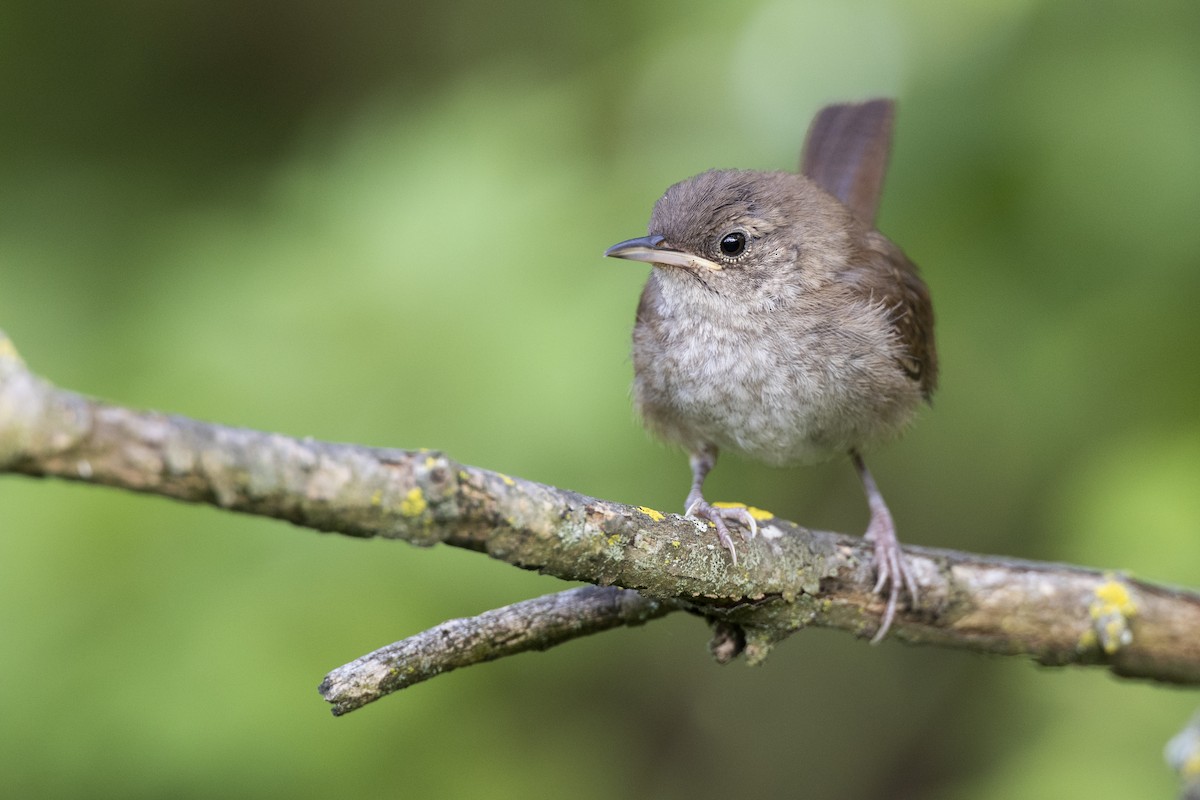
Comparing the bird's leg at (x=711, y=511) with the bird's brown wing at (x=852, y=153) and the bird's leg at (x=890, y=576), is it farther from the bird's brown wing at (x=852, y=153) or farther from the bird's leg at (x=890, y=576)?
the bird's brown wing at (x=852, y=153)

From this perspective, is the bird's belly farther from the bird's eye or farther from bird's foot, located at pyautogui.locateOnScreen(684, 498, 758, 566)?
bird's foot, located at pyautogui.locateOnScreen(684, 498, 758, 566)

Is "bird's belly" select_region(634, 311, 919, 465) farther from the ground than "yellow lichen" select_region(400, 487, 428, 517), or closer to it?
closer to it

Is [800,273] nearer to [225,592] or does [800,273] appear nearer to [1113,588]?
[1113,588]

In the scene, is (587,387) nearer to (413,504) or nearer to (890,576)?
(890,576)

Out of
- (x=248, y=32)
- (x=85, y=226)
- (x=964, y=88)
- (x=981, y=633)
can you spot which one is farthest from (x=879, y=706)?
(x=248, y=32)

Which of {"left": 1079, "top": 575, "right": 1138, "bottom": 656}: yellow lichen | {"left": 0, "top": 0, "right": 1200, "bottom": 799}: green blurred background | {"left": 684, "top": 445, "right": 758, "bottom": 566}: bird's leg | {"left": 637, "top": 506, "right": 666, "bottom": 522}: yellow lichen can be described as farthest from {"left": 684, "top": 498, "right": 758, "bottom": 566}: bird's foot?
{"left": 1079, "top": 575, "right": 1138, "bottom": 656}: yellow lichen

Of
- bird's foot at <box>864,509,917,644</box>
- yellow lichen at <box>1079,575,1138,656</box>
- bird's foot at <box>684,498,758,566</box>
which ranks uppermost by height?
bird's foot at <box>684,498,758,566</box>

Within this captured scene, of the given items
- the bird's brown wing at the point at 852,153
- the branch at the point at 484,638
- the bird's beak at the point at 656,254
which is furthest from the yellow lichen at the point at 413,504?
the bird's brown wing at the point at 852,153

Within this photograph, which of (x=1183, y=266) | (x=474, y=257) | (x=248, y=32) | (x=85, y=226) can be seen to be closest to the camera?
(x=1183, y=266)
